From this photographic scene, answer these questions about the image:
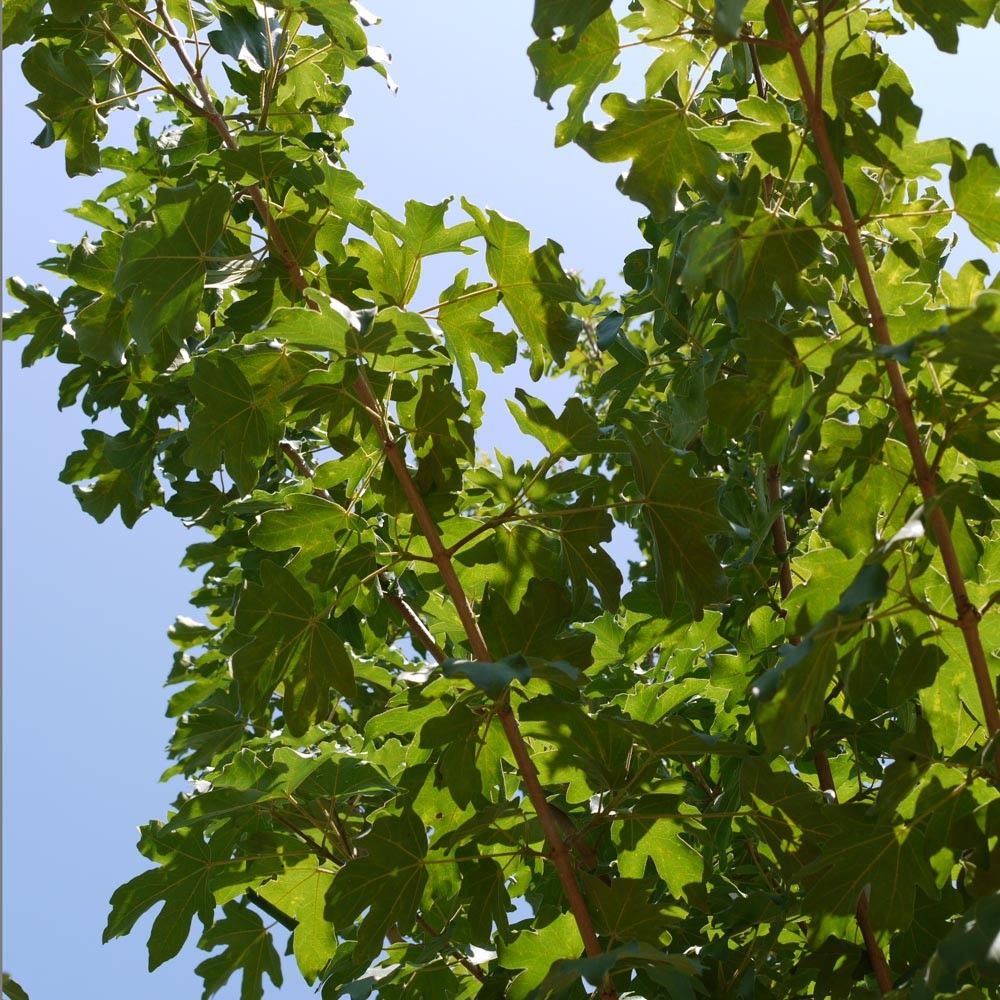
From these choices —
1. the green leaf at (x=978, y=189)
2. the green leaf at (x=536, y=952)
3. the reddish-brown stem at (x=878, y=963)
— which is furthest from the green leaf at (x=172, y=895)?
the green leaf at (x=978, y=189)

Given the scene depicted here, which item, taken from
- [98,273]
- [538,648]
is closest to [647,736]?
[538,648]

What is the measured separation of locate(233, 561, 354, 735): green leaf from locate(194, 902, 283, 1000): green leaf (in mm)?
673

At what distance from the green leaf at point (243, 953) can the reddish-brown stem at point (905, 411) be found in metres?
1.56

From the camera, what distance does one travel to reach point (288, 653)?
1934mm

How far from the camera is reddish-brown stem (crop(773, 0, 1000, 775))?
5.06 feet

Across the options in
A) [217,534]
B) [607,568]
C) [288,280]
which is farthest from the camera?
[217,534]

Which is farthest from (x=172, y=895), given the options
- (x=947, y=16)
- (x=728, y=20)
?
(x=947, y=16)

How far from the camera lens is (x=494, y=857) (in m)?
1.97

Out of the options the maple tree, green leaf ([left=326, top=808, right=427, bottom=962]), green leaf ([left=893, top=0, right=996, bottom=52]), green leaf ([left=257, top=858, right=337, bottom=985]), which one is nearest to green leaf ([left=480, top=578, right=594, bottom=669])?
the maple tree

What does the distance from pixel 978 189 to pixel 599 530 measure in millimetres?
857

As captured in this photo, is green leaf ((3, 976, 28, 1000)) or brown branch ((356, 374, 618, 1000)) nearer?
brown branch ((356, 374, 618, 1000))

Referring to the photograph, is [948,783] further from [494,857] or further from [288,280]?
[288,280]

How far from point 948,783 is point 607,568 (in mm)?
684

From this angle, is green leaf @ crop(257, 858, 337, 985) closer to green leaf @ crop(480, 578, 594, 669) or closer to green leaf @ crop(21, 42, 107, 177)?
green leaf @ crop(480, 578, 594, 669)
